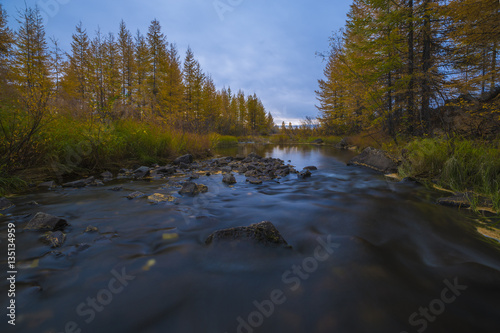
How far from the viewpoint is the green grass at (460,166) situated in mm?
3738

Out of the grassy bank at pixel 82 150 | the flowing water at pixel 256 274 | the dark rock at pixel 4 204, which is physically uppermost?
the grassy bank at pixel 82 150

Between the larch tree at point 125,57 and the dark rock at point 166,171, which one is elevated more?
the larch tree at point 125,57

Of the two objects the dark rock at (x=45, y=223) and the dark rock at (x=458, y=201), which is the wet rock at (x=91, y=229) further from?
the dark rock at (x=458, y=201)

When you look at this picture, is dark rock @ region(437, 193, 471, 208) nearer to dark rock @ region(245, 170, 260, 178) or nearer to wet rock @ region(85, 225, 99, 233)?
dark rock @ region(245, 170, 260, 178)

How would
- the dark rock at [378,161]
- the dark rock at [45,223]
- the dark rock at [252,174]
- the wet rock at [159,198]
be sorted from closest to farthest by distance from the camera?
the dark rock at [45,223], the wet rock at [159,198], the dark rock at [252,174], the dark rock at [378,161]

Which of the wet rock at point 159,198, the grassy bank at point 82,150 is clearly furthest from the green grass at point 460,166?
the grassy bank at point 82,150

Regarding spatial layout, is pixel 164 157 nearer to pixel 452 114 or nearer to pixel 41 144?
pixel 41 144

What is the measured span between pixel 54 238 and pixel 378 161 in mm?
8594

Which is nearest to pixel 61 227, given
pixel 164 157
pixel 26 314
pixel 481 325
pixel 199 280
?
pixel 26 314

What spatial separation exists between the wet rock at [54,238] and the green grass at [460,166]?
5.62m

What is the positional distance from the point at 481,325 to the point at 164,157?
881cm

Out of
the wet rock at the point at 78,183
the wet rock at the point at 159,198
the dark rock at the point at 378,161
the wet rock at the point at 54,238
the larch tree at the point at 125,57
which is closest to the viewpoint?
the wet rock at the point at 54,238

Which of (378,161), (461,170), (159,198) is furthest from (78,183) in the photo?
(378,161)

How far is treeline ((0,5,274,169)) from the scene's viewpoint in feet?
13.3
